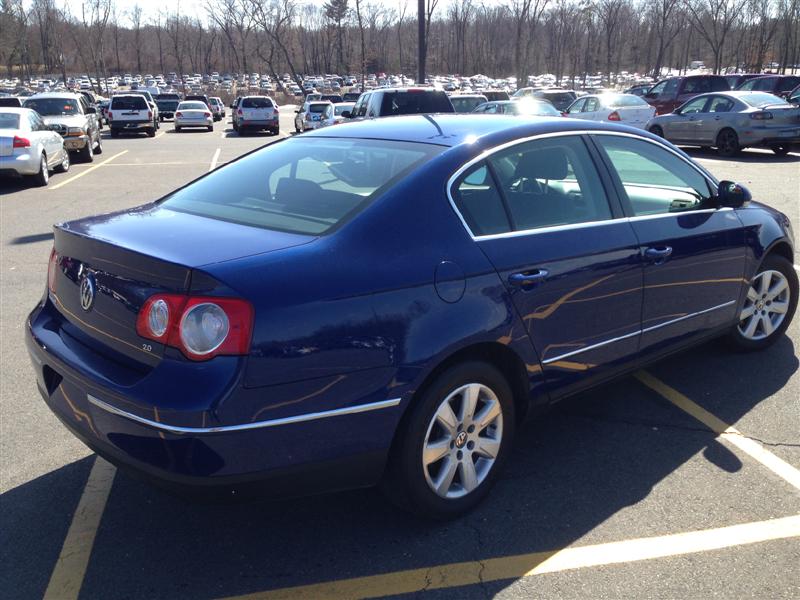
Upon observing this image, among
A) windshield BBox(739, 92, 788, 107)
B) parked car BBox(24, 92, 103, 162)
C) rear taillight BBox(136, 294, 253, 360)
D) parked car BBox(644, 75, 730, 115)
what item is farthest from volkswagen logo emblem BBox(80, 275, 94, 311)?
parked car BBox(644, 75, 730, 115)

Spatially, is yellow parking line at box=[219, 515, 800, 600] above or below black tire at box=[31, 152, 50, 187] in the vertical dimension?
below

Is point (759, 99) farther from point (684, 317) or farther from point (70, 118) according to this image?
point (70, 118)

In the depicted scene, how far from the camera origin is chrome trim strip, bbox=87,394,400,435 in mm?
2561

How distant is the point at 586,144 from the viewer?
13.0 feet

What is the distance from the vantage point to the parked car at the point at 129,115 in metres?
29.2

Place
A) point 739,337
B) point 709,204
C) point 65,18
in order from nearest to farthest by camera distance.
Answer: point 709,204 < point 739,337 < point 65,18

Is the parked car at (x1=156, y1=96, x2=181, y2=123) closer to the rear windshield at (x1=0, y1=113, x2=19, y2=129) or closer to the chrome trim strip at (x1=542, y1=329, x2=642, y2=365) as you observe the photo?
the rear windshield at (x1=0, y1=113, x2=19, y2=129)

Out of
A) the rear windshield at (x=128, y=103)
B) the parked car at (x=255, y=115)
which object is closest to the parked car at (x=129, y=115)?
the rear windshield at (x=128, y=103)

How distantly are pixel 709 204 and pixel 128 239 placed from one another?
3359 mm

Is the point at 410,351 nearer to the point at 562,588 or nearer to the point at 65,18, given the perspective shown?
the point at 562,588

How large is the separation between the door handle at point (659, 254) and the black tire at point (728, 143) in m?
16.0

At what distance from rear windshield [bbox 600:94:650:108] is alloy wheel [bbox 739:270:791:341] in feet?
53.3

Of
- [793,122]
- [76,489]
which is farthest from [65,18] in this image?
[76,489]

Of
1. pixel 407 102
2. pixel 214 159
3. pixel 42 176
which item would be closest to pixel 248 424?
pixel 407 102
